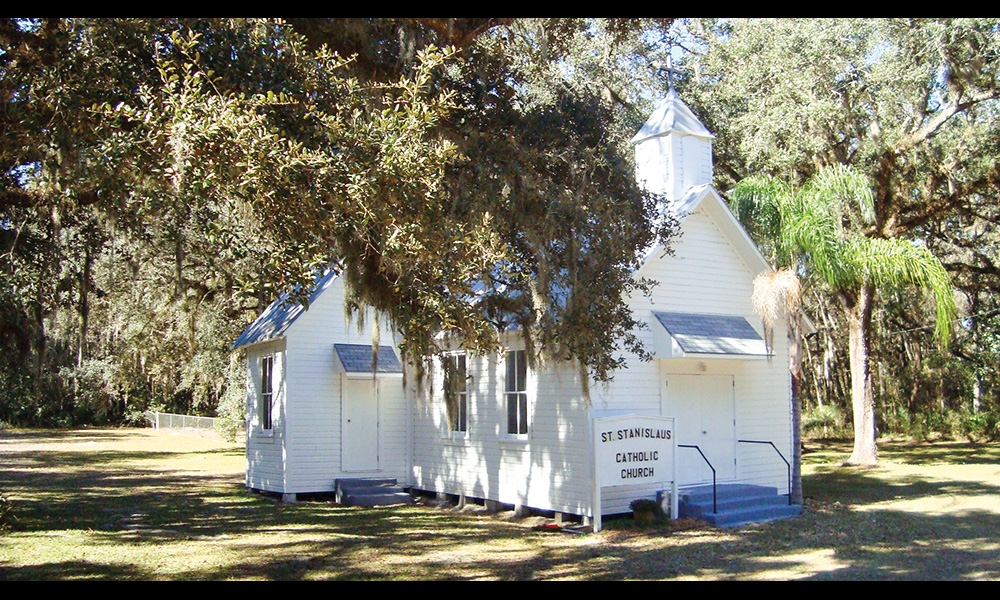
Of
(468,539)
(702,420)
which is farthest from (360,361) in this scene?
(702,420)

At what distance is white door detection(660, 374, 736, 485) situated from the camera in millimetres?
13586

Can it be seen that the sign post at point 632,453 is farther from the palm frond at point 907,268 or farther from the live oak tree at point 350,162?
the palm frond at point 907,268

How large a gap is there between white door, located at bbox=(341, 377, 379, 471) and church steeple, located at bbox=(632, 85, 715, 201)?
21.4ft

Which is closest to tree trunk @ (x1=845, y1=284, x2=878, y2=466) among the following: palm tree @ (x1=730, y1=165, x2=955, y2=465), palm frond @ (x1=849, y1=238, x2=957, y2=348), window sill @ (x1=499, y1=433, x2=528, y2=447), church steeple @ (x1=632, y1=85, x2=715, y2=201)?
palm tree @ (x1=730, y1=165, x2=955, y2=465)

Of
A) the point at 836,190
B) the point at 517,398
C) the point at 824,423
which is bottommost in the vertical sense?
the point at 824,423

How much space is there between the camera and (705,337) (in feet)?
43.4

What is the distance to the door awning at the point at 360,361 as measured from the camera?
1605cm

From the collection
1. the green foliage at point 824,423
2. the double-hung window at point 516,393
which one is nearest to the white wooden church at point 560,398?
the double-hung window at point 516,393

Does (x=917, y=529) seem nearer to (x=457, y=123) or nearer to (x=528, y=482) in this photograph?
(x=528, y=482)

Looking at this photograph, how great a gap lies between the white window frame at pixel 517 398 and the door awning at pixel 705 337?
2.13m

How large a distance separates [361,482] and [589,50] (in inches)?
540

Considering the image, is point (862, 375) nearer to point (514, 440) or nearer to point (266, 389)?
point (514, 440)

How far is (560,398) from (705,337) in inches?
94.2

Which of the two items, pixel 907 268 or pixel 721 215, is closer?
pixel 721 215
